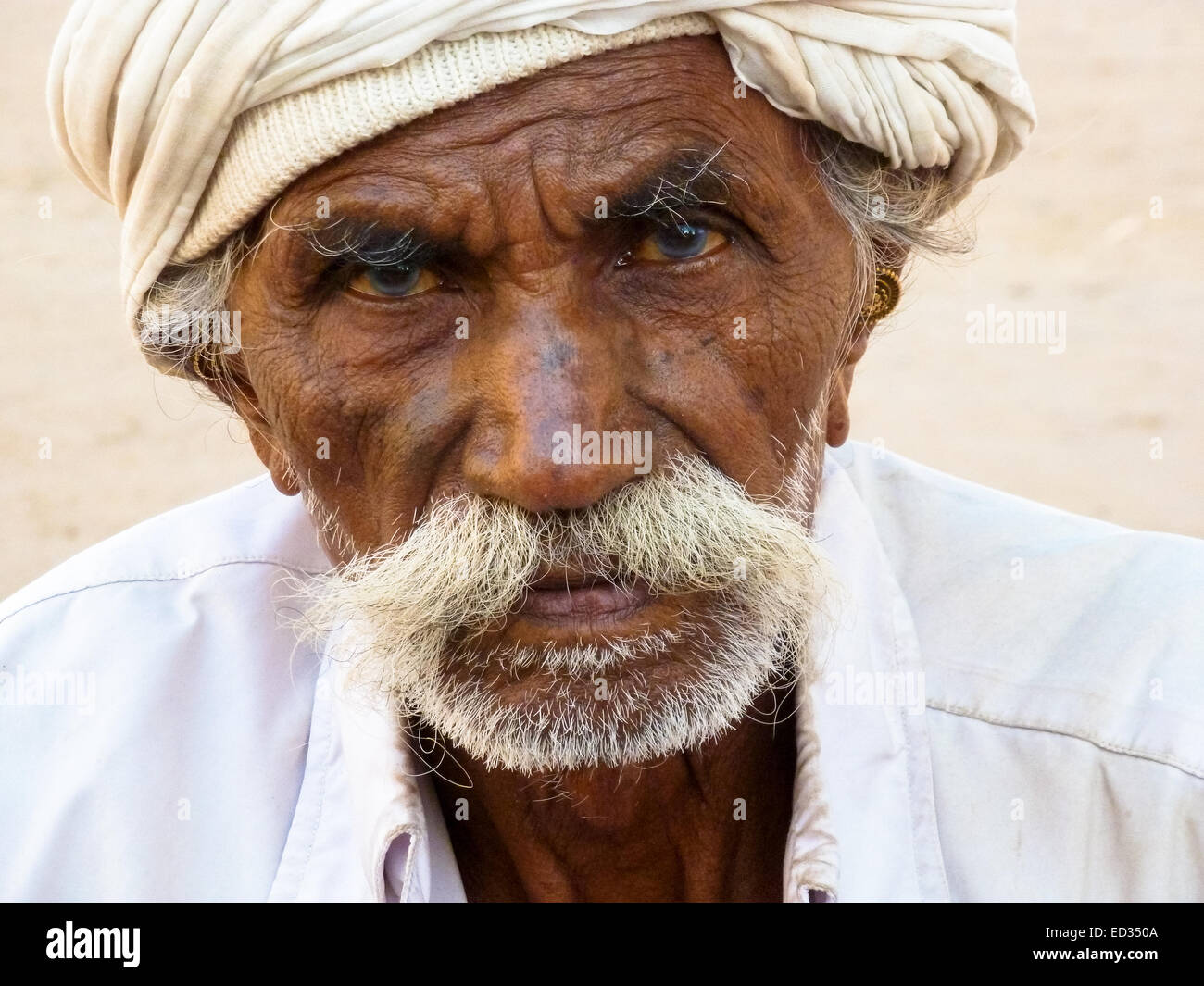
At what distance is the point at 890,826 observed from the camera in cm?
247

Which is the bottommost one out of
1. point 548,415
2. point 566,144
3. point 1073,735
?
point 1073,735

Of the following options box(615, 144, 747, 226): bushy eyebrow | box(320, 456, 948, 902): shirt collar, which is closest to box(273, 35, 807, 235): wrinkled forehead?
box(615, 144, 747, 226): bushy eyebrow

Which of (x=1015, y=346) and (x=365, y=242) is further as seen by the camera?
(x=1015, y=346)

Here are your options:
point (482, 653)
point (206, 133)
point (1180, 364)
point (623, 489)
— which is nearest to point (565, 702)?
point (482, 653)

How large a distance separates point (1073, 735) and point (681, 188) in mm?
1045

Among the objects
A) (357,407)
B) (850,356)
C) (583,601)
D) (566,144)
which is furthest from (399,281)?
(850,356)

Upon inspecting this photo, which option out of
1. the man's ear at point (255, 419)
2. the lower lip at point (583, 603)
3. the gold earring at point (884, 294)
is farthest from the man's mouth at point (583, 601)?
the gold earring at point (884, 294)

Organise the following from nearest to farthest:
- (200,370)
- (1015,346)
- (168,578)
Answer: (200,370)
(168,578)
(1015,346)

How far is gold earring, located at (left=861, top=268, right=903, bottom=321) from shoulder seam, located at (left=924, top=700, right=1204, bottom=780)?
651mm

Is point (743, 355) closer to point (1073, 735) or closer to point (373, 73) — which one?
point (373, 73)

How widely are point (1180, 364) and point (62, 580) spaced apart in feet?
17.5

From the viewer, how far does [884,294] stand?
A: 2.71 meters

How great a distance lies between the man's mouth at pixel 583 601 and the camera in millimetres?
2234
